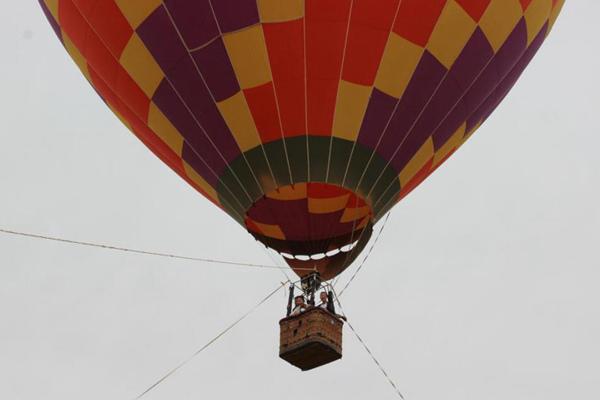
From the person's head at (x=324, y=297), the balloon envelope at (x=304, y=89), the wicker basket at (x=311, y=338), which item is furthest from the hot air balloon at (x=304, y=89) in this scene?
the wicker basket at (x=311, y=338)

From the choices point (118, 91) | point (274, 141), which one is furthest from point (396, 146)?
point (118, 91)

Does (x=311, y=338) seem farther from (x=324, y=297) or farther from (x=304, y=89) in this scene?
(x=304, y=89)

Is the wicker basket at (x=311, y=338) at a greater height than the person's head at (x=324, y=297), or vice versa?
the person's head at (x=324, y=297)

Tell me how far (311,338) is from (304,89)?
→ 8.45ft

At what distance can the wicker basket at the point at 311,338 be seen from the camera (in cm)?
1044

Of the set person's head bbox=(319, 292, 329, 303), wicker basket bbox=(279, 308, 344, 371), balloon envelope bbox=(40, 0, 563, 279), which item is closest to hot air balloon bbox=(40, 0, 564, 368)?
balloon envelope bbox=(40, 0, 563, 279)

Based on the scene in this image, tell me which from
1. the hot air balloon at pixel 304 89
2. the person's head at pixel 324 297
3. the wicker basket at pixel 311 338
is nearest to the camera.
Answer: the hot air balloon at pixel 304 89

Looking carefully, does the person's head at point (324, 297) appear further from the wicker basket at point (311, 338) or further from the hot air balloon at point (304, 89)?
the hot air balloon at point (304, 89)

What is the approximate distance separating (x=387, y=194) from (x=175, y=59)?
2.80 m

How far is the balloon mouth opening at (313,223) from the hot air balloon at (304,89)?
0.06 ft

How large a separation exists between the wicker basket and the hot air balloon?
1084 millimetres

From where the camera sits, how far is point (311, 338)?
10.4 meters

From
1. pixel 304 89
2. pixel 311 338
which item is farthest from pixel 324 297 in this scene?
pixel 304 89

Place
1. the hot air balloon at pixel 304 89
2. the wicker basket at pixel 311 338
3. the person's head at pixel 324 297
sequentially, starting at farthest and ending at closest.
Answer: the person's head at pixel 324 297, the wicker basket at pixel 311 338, the hot air balloon at pixel 304 89
